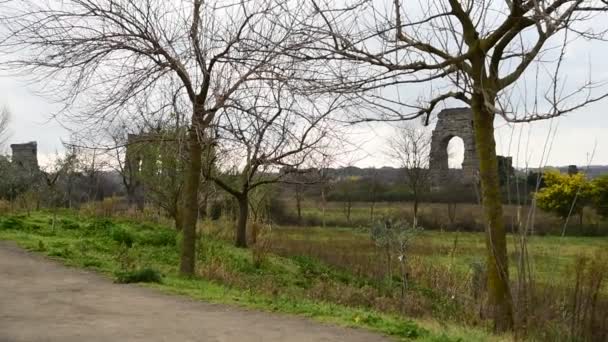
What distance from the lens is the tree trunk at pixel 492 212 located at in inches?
315

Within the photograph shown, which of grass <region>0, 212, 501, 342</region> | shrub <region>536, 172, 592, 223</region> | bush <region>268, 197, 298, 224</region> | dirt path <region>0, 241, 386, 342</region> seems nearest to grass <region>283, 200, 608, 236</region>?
bush <region>268, 197, 298, 224</region>

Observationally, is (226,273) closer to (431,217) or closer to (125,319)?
(125,319)

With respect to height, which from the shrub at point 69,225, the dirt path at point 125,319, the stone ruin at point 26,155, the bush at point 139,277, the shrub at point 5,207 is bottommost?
the dirt path at point 125,319

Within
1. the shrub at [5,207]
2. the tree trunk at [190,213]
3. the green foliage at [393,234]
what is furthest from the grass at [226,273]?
the shrub at [5,207]

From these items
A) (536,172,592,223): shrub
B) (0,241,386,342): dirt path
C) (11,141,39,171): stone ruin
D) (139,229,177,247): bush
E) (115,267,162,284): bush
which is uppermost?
(11,141,39,171): stone ruin

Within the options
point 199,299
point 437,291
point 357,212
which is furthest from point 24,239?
point 357,212

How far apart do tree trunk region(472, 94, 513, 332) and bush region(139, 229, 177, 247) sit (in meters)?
10.8

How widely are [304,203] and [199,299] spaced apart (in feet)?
121

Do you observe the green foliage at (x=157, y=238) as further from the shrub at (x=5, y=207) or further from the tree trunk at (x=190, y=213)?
the shrub at (x=5, y=207)

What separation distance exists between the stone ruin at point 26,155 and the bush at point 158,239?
57.5 ft

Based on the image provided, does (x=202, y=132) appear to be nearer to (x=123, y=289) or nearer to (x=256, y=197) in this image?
(x=123, y=289)

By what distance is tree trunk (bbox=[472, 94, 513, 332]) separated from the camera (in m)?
8.00

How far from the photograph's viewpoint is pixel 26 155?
38594 millimetres

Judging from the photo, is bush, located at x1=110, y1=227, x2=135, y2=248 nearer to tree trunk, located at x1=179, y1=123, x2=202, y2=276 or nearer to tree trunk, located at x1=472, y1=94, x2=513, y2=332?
tree trunk, located at x1=179, y1=123, x2=202, y2=276
